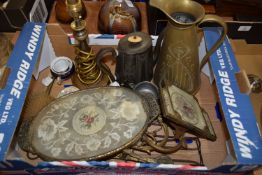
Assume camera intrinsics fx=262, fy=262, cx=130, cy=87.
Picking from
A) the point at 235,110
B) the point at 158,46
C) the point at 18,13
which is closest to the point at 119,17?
the point at 158,46

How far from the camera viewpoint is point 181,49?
65cm

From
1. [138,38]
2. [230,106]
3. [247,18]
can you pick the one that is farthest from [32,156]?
[247,18]

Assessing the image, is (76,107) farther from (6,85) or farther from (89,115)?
(6,85)

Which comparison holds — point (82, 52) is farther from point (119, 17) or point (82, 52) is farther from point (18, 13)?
point (18, 13)

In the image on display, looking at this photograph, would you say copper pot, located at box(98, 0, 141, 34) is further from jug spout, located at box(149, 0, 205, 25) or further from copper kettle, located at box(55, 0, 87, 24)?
jug spout, located at box(149, 0, 205, 25)

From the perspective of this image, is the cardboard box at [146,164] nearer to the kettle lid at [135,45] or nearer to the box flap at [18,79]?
the box flap at [18,79]

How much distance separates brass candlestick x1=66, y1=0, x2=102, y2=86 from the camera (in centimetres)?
61

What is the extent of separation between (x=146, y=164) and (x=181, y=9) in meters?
0.38

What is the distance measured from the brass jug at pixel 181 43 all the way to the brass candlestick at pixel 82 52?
0.57 ft

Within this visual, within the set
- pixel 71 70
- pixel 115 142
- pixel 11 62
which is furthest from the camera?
pixel 71 70

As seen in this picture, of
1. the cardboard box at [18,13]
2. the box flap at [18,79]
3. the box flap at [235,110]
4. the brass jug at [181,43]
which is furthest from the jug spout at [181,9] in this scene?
the cardboard box at [18,13]

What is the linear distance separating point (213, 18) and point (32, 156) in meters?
0.55

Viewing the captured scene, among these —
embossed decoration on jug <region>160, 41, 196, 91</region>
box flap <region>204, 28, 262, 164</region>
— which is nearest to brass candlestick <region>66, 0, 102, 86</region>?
embossed decoration on jug <region>160, 41, 196, 91</region>

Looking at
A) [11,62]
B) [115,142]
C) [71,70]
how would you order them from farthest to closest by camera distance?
[71,70], [11,62], [115,142]
